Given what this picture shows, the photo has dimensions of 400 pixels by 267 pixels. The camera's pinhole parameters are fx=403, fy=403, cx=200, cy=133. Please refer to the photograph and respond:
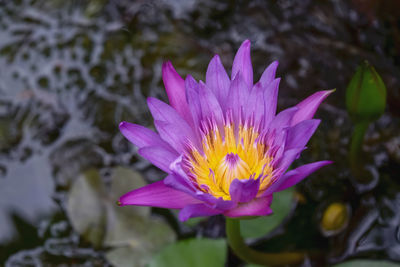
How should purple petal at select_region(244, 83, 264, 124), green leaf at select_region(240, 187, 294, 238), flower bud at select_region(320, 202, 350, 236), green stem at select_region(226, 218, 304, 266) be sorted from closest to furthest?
purple petal at select_region(244, 83, 264, 124)
green stem at select_region(226, 218, 304, 266)
green leaf at select_region(240, 187, 294, 238)
flower bud at select_region(320, 202, 350, 236)

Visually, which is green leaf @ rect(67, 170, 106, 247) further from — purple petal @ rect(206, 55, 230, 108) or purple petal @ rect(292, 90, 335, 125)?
purple petal @ rect(292, 90, 335, 125)

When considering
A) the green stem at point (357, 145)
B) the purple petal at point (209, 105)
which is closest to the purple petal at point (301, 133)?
the purple petal at point (209, 105)

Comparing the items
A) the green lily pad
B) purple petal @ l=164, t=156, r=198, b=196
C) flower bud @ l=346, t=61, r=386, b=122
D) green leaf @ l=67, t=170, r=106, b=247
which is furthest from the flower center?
green leaf @ l=67, t=170, r=106, b=247

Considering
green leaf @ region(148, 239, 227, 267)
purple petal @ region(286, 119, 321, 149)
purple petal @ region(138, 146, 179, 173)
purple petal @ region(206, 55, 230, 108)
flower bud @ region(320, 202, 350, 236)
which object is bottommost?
green leaf @ region(148, 239, 227, 267)

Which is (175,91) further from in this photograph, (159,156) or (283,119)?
(283,119)

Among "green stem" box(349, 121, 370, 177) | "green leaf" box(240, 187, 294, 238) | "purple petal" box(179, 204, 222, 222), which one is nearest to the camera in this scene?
"purple petal" box(179, 204, 222, 222)

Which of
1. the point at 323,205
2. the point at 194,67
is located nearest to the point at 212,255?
the point at 323,205
